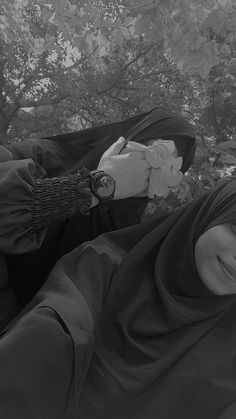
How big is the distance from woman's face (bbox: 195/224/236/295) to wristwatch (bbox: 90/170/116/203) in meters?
0.28

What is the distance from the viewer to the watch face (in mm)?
1102

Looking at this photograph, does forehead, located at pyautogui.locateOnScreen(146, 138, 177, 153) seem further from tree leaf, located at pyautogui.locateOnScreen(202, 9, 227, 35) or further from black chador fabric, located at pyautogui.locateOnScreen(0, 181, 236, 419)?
tree leaf, located at pyautogui.locateOnScreen(202, 9, 227, 35)

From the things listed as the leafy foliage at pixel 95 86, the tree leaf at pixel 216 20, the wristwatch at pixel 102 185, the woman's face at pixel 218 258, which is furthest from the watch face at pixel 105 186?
the leafy foliage at pixel 95 86

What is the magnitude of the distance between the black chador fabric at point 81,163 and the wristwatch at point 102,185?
0.48 ft

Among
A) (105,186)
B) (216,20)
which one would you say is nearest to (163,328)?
(105,186)

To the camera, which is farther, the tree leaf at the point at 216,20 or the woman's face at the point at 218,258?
the tree leaf at the point at 216,20

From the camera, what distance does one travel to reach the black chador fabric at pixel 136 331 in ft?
3.02

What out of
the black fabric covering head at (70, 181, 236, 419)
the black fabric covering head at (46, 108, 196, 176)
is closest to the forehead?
the black fabric covering head at (46, 108, 196, 176)

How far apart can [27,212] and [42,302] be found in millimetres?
215

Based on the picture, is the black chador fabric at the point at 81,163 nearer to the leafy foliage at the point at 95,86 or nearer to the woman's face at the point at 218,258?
the woman's face at the point at 218,258

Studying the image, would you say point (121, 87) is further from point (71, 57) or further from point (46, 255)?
point (46, 255)

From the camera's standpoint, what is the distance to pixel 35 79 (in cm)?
557

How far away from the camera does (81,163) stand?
1.29 meters

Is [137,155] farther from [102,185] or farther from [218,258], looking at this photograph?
[218,258]
